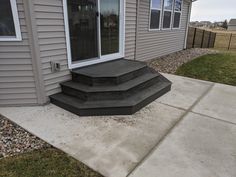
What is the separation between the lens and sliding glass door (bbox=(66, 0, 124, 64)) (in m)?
3.78

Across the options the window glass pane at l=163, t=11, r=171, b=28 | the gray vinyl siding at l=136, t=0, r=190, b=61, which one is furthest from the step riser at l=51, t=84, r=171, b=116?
the window glass pane at l=163, t=11, r=171, b=28

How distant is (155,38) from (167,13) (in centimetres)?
131

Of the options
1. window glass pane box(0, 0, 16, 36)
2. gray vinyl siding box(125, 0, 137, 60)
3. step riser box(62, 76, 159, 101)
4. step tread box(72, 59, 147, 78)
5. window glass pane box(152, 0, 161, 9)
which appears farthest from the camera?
window glass pane box(152, 0, 161, 9)

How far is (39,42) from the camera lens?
3.13 meters

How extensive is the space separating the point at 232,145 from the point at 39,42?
10.9ft

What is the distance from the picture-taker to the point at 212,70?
6184mm

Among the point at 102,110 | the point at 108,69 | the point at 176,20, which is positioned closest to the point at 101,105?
the point at 102,110

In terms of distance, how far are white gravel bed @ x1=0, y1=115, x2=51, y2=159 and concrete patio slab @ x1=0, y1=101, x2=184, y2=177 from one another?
0.28 ft

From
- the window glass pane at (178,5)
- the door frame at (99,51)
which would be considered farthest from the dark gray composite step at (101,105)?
the window glass pane at (178,5)

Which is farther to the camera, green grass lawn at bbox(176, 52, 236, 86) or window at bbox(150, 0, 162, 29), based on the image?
window at bbox(150, 0, 162, 29)

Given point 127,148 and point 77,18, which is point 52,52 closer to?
point 77,18

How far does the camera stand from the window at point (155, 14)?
6586mm

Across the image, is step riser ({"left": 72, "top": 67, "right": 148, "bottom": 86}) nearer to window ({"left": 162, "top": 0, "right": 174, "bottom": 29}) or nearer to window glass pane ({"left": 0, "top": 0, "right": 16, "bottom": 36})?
window glass pane ({"left": 0, "top": 0, "right": 16, "bottom": 36})

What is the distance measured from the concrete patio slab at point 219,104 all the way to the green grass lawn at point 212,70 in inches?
31.2
